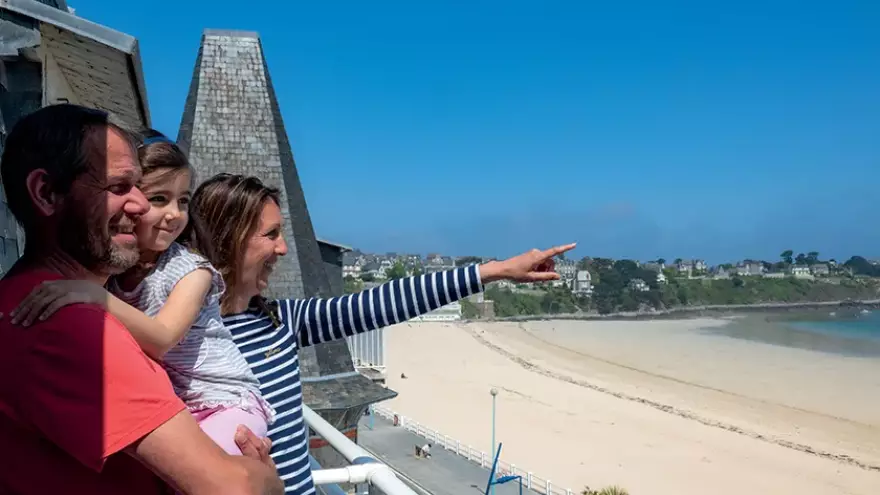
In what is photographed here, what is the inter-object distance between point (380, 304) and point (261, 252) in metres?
0.53

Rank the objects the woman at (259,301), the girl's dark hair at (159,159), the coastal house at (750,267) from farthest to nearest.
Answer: the coastal house at (750,267) < the woman at (259,301) < the girl's dark hair at (159,159)

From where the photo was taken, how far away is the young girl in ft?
4.87

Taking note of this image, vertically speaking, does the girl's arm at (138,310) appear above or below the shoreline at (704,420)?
above

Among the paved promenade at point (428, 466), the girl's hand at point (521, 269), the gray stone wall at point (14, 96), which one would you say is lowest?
the paved promenade at point (428, 466)

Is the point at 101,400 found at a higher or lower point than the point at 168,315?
lower

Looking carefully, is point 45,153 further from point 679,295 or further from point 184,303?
point 679,295

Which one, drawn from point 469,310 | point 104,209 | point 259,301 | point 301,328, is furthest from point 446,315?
point 104,209

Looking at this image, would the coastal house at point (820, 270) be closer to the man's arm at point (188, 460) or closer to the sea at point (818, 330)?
the sea at point (818, 330)

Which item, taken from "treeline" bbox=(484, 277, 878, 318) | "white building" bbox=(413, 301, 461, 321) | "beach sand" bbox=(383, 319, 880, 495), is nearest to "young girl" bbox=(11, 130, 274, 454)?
"beach sand" bbox=(383, 319, 880, 495)

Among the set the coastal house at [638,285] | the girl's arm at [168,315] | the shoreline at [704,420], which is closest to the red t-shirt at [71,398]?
the girl's arm at [168,315]

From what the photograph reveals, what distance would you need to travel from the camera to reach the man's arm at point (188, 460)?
3.40 ft

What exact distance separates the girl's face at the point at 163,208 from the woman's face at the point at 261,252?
46 centimetres

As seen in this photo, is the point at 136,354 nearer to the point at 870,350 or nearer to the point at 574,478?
the point at 574,478

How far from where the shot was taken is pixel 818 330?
6481cm
